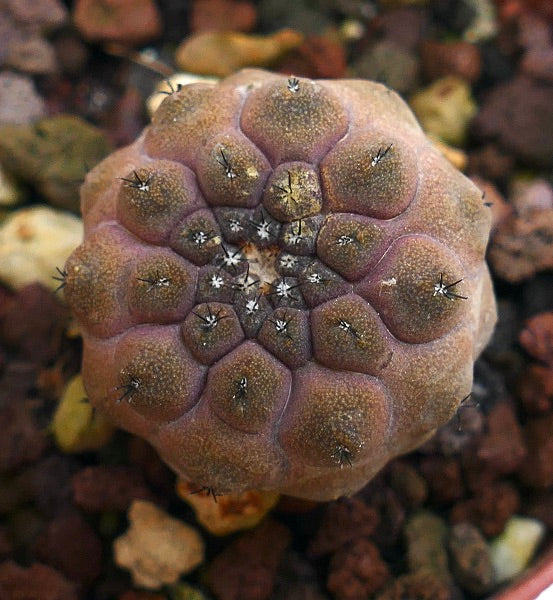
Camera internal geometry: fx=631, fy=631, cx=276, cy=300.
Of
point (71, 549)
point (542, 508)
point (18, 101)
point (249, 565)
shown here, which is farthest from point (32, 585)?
point (18, 101)

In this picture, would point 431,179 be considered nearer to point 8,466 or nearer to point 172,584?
point 172,584

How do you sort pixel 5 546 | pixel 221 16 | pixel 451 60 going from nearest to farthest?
pixel 5 546 → pixel 451 60 → pixel 221 16

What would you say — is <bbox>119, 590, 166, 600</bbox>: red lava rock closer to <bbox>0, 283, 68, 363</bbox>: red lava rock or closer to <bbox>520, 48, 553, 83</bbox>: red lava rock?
<bbox>0, 283, 68, 363</bbox>: red lava rock

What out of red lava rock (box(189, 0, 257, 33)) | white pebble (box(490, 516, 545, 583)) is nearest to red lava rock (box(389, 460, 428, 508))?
white pebble (box(490, 516, 545, 583))

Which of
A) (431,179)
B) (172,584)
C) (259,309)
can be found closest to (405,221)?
(431,179)

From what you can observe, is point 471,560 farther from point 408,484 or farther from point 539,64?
point 539,64

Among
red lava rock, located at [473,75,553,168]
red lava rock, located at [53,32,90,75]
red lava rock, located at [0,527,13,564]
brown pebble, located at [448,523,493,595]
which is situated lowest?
red lava rock, located at [0,527,13,564]
